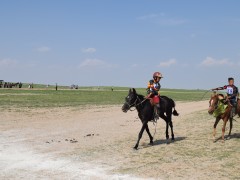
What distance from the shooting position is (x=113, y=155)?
13.9m

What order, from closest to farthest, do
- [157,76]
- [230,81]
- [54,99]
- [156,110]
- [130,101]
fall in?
[130,101] → [157,76] → [156,110] → [230,81] → [54,99]

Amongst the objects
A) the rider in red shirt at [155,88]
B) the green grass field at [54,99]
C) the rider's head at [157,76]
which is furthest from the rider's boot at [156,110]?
the green grass field at [54,99]

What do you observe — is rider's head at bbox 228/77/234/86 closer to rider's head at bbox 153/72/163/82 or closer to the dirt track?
the dirt track

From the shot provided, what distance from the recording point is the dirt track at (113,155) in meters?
11.2

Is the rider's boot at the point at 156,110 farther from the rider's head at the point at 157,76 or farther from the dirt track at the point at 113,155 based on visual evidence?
the dirt track at the point at 113,155

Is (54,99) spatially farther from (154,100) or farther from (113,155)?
(113,155)

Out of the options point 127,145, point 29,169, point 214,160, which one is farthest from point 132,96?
point 29,169

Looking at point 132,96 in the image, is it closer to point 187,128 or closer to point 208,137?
point 208,137

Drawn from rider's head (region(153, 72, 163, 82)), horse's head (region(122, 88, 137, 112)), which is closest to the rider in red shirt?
rider's head (region(153, 72, 163, 82))

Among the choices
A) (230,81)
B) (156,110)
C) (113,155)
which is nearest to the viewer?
(113,155)

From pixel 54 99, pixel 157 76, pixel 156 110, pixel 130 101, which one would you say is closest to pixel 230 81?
pixel 157 76

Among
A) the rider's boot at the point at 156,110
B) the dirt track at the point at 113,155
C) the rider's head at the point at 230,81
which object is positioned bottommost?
the dirt track at the point at 113,155

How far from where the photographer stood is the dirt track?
11227mm

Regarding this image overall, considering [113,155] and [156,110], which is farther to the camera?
[156,110]
